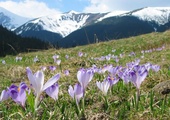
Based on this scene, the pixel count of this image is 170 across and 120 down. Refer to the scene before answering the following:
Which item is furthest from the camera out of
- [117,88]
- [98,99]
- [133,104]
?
[117,88]

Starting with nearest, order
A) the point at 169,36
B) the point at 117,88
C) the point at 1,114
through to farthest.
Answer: the point at 1,114
the point at 117,88
the point at 169,36

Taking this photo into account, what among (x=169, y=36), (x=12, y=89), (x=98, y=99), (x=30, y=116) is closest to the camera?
(x=12, y=89)

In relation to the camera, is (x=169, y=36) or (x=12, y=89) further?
(x=169, y=36)

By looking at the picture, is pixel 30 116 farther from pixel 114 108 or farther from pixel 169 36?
pixel 169 36

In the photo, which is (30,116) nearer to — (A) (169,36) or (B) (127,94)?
(B) (127,94)

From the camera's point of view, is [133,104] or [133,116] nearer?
[133,116]

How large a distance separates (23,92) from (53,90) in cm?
29

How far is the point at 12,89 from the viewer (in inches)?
78.9

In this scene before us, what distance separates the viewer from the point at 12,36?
115m

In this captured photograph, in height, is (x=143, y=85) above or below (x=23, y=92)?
below

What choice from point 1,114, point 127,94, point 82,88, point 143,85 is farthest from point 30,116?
point 143,85

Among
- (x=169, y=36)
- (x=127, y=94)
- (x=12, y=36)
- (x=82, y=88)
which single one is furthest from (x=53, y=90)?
(x=12, y=36)

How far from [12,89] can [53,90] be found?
0.34 meters

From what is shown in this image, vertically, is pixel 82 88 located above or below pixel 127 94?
above
